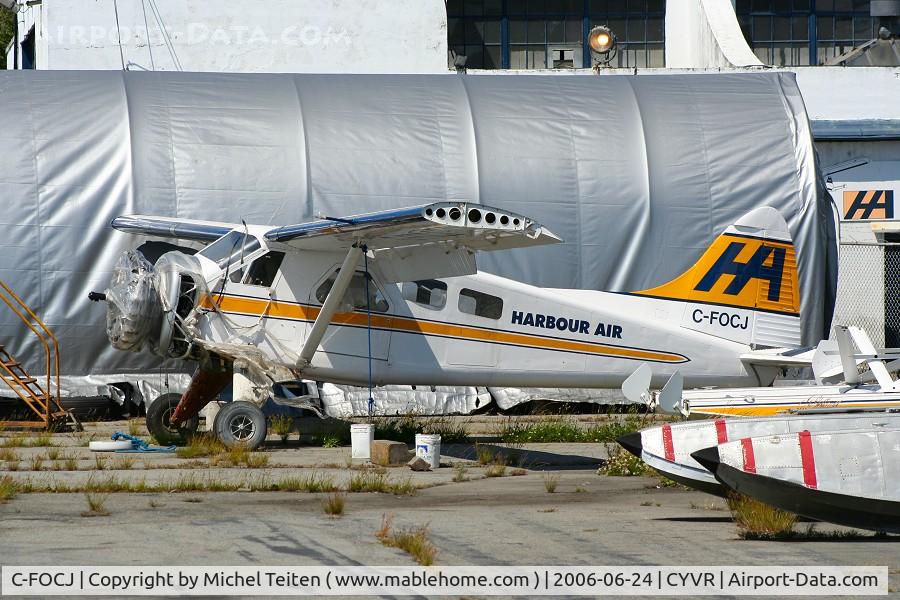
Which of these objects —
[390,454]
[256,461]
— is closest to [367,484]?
[390,454]

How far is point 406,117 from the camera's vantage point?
18.3 metres

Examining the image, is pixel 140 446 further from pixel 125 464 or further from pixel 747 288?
pixel 747 288

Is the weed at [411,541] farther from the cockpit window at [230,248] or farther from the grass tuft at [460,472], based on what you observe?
the cockpit window at [230,248]

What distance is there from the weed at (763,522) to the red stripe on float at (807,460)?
0.92 feet

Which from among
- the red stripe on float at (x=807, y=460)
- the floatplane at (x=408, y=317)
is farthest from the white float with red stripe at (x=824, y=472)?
the floatplane at (x=408, y=317)

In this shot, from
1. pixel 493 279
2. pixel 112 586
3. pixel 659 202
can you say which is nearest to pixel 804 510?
pixel 112 586

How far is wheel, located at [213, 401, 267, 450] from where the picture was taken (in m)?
13.2

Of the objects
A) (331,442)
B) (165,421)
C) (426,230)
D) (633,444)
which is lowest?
(331,442)

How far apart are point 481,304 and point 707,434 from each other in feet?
18.6

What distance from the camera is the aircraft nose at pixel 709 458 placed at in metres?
8.16

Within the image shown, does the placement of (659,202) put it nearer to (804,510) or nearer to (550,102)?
(550,102)

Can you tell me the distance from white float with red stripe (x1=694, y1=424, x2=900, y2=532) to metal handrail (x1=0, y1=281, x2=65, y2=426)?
10.0 metres

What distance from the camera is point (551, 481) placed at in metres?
11.0

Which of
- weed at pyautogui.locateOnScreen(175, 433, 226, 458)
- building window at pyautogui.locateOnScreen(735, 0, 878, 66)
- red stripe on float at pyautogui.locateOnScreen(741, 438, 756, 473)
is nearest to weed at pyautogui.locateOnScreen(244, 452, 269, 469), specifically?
weed at pyautogui.locateOnScreen(175, 433, 226, 458)
